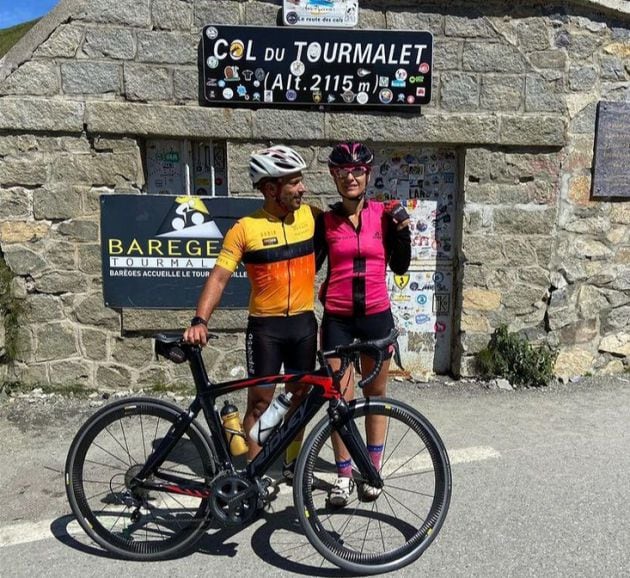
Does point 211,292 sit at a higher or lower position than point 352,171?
lower

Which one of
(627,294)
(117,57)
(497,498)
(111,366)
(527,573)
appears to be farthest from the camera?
(627,294)

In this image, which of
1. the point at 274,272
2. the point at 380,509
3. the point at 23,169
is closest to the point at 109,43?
the point at 23,169

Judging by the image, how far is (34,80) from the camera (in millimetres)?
4582

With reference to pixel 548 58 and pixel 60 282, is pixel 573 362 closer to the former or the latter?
pixel 548 58

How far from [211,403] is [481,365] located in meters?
3.26

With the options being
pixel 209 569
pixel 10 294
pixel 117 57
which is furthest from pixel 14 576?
pixel 117 57

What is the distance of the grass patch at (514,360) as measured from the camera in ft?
17.0

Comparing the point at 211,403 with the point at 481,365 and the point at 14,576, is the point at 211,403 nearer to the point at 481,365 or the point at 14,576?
the point at 14,576

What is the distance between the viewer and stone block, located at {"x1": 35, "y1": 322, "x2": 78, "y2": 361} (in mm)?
4910

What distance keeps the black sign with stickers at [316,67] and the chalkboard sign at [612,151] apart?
1.67 m

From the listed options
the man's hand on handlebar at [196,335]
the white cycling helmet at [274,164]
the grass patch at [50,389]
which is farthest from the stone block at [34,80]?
the man's hand on handlebar at [196,335]

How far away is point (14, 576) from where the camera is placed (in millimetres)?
2672

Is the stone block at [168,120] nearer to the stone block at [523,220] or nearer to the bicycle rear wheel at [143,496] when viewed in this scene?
the stone block at [523,220]

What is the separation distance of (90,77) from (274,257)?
9.16 ft
